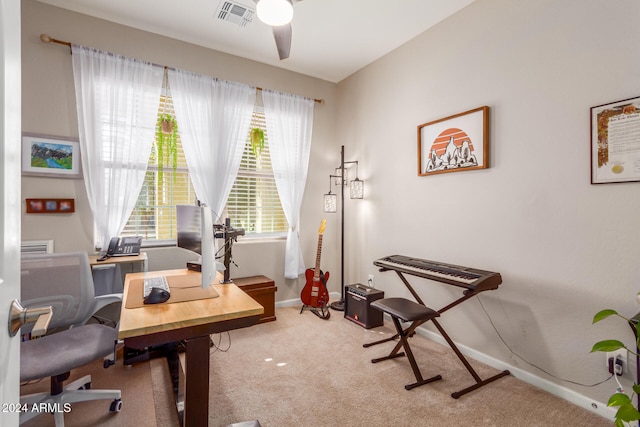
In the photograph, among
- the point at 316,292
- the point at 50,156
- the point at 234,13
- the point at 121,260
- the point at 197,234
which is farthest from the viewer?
the point at 316,292

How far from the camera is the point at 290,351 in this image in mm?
2627

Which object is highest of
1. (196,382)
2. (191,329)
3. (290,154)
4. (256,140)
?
(256,140)

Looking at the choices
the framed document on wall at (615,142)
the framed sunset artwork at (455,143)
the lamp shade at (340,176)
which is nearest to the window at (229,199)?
the lamp shade at (340,176)

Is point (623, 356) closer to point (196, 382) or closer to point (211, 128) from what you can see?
point (196, 382)

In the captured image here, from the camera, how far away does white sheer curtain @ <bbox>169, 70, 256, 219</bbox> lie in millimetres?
3103

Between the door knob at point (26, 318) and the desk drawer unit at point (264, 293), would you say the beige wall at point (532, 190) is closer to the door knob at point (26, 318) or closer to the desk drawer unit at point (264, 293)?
the desk drawer unit at point (264, 293)

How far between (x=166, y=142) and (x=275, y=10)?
1940 mm

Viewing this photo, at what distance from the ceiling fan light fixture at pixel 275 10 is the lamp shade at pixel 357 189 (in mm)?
2131

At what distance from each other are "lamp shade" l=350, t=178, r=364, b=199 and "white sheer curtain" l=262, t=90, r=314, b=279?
0.61 metres

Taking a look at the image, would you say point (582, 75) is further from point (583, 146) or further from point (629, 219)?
point (629, 219)

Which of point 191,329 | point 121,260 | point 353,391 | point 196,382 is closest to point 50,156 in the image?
point 121,260

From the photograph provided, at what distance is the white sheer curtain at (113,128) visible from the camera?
105 inches

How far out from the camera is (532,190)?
219 centimetres

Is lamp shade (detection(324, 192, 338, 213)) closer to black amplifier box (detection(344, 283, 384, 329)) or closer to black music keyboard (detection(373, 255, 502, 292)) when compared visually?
black amplifier box (detection(344, 283, 384, 329))
